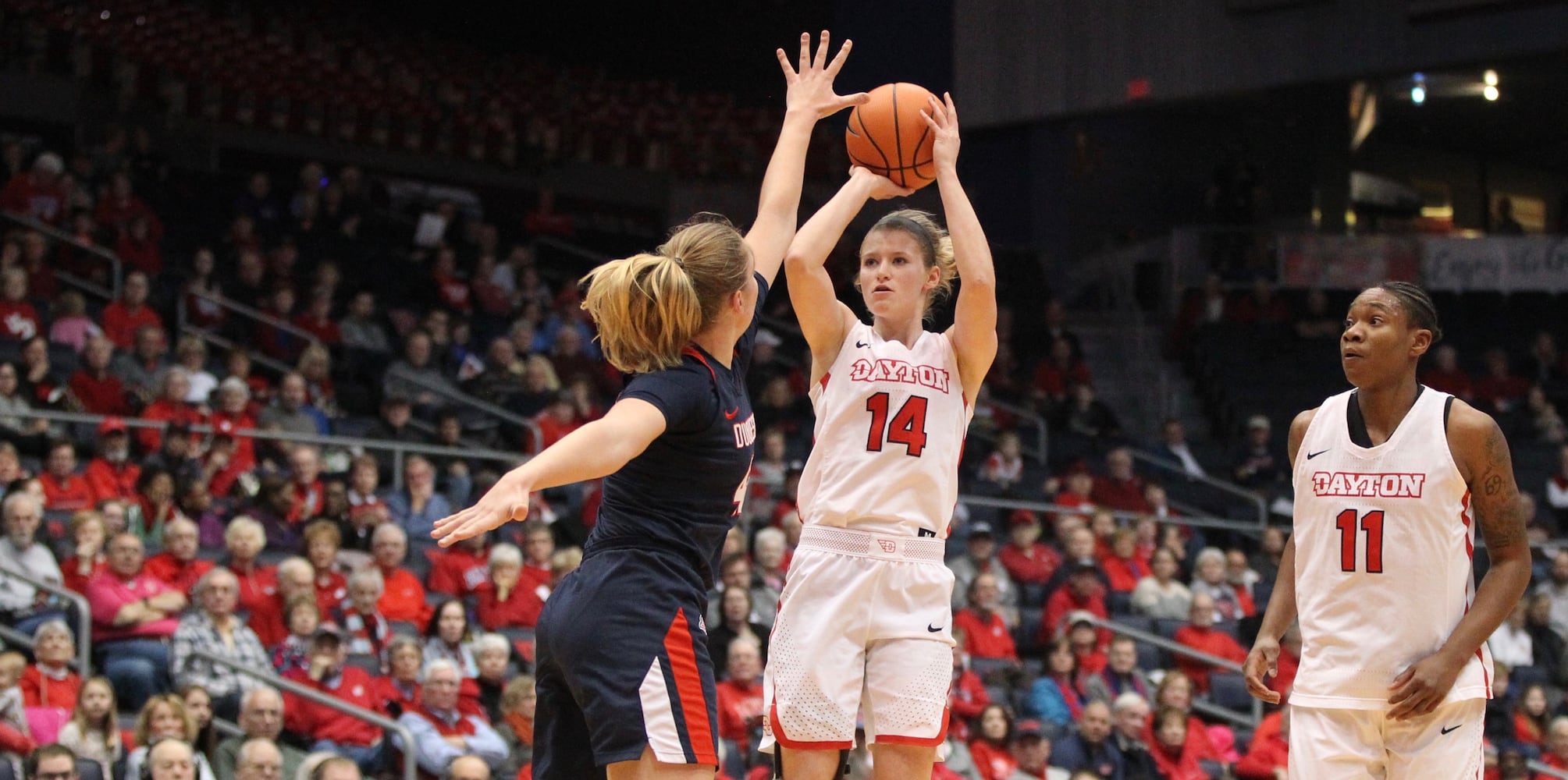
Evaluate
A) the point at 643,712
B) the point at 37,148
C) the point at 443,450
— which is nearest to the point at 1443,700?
the point at 643,712

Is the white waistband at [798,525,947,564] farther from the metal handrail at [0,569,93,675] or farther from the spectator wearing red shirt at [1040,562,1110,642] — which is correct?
the spectator wearing red shirt at [1040,562,1110,642]

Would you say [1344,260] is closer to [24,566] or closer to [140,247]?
[140,247]

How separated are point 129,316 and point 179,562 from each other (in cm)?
348

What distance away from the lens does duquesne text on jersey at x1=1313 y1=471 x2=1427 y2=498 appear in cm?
429

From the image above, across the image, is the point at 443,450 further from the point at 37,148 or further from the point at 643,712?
the point at 643,712

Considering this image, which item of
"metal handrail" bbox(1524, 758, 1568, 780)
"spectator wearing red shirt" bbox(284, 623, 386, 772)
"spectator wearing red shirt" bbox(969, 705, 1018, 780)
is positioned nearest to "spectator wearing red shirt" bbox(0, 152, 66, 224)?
"spectator wearing red shirt" bbox(284, 623, 386, 772)

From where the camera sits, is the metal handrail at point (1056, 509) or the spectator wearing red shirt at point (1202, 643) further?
the metal handrail at point (1056, 509)

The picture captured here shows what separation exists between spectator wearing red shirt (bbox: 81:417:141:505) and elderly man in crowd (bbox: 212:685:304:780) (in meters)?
2.30

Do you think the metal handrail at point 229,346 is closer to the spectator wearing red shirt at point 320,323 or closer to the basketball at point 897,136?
the spectator wearing red shirt at point 320,323

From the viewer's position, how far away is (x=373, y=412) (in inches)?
473

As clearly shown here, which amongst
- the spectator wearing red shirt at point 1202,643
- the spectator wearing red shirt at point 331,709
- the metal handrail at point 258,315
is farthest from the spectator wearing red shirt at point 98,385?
the spectator wearing red shirt at point 1202,643

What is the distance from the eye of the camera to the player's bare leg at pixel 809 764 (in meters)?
4.49

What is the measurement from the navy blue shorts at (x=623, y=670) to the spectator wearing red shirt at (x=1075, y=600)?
762cm

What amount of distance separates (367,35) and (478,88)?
5.36 feet
